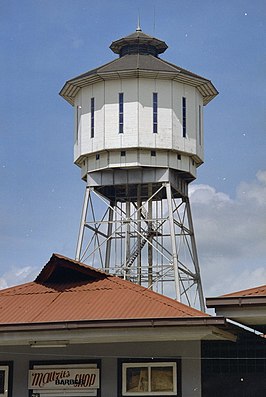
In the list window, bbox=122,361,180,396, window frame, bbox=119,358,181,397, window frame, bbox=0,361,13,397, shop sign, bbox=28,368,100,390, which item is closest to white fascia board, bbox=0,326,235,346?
window frame, bbox=119,358,181,397

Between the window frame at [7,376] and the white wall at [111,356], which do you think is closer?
the white wall at [111,356]

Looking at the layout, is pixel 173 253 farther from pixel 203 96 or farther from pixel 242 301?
pixel 242 301

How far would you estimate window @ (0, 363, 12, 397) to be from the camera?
84.0 ft

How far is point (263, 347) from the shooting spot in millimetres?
24609

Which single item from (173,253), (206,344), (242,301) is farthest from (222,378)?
(173,253)

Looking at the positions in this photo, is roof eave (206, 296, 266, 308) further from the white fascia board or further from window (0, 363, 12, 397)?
window (0, 363, 12, 397)

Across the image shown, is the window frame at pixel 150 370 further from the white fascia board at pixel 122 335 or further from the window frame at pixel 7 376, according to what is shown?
the window frame at pixel 7 376

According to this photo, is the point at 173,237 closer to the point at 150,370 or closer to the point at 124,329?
the point at 150,370

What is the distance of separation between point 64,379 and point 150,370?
7.28ft

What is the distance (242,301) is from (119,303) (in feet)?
11.8

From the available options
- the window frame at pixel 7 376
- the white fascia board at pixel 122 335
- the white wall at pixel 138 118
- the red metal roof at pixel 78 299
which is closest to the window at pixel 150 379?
the white fascia board at pixel 122 335

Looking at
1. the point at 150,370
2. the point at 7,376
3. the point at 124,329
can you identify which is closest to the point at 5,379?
the point at 7,376

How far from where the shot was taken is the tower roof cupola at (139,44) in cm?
4847

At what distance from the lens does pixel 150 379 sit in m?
24.6
